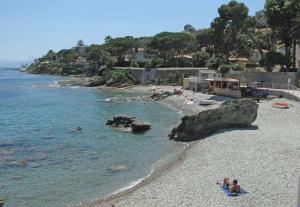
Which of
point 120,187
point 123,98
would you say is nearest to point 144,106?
point 123,98

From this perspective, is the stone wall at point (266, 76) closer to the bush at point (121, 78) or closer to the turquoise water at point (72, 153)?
the turquoise water at point (72, 153)

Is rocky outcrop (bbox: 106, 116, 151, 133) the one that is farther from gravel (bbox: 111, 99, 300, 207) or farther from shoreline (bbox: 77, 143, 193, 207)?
gravel (bbox: 111, 99, 300, 207)

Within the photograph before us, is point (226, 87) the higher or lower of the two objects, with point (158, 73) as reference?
lower

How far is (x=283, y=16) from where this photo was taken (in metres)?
64.8

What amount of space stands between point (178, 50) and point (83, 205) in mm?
104545

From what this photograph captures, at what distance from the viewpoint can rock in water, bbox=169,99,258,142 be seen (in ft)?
137

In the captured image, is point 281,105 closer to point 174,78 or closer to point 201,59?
point 174,78

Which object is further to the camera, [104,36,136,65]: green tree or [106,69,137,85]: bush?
[104,36,136,65]: green tree

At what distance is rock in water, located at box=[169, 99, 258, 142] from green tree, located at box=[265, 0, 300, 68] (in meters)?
25.4

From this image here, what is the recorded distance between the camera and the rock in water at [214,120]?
4184 centimetres

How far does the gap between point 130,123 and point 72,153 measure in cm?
1240

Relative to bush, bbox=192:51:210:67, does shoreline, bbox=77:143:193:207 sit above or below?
below

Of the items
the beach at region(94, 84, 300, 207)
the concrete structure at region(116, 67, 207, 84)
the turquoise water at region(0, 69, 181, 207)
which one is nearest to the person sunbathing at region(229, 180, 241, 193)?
the beach at region(94, 84, 300, 207)

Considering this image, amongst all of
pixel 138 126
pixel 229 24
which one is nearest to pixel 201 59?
pixel 229 24
